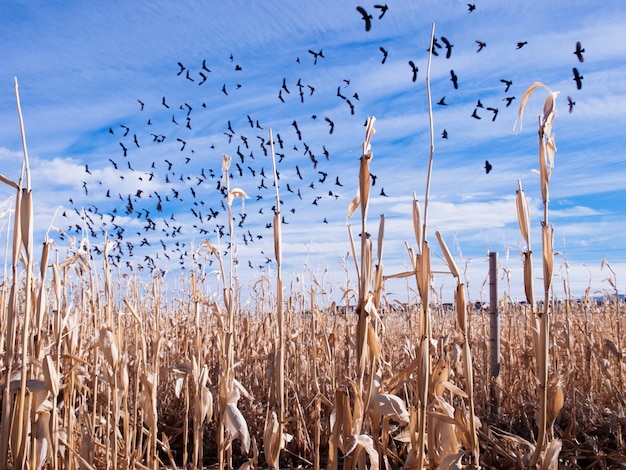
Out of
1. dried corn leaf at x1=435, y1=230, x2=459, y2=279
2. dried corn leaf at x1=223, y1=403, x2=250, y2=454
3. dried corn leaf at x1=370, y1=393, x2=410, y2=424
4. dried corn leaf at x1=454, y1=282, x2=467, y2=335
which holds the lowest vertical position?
dried corn leaf at x1=223, y1=403, x2=250, y2=454

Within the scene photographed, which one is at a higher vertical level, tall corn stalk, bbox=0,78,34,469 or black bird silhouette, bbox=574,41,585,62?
black bird silhouette, bbox=574,41,585,62

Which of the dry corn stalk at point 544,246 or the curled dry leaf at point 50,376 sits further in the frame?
the curled dry leaf at point 50,376

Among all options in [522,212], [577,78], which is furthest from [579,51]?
[522,212]

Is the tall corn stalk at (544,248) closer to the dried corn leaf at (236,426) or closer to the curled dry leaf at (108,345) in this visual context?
the dried corn leaf at (236,426)

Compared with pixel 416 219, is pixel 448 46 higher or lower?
higher

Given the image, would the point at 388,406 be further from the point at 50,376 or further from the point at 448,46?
the point at 448,46

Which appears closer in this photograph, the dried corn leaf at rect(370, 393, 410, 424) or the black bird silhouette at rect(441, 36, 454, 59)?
the dried corn leaf at rect(370, 393, 410, 424)

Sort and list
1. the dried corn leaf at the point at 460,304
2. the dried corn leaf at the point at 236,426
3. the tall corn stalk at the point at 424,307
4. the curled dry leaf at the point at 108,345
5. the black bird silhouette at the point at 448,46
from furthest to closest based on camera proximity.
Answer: the black bird silhouette at the point at 448,46, the curled dry leaf at the point at 108,345, the dried corn leaf at the point at 236,426, the dried corn leaf at the point at 460,304, the tall corn stalk at the point at 424,307

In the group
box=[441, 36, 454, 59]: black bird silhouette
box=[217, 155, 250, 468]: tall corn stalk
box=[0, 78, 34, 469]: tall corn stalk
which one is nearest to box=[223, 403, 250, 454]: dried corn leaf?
box=[217, 155, 250, 468]: tall corn stalk

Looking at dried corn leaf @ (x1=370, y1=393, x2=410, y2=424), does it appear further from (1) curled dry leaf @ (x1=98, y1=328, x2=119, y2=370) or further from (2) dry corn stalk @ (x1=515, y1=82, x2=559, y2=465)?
(1) curled dry leaf @ (x1=98, y1=328, x2=119, y2=370)

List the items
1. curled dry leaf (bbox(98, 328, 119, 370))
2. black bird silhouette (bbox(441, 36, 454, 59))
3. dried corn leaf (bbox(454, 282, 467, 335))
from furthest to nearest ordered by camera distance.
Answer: black bird silhouette (bbox(441, 36, 454, 59)), curled dry leaf (bbox(98, 328, 119, 370)), dried corn leaf (bbox(454, 282, 467, 335))

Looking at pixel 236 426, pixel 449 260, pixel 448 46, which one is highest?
pixel 448 46

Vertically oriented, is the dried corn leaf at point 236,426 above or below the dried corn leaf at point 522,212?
below

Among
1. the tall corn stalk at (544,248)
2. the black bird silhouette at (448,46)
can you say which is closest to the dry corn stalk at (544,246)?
the tall corn stalk at (544,248)
